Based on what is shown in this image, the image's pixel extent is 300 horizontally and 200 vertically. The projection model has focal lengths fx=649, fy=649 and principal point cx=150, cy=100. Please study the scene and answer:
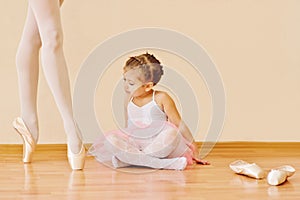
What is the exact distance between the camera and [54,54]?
2.24m

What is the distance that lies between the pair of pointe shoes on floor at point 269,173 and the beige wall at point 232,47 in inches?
27.3

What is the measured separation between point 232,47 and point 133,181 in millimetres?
1072

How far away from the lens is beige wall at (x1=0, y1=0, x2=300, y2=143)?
285 centimetres

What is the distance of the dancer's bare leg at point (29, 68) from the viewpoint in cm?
238

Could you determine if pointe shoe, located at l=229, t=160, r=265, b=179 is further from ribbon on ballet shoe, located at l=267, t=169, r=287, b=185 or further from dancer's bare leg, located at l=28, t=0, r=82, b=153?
dancer's bare leg, located at l=28, t=0, r=82, b=153

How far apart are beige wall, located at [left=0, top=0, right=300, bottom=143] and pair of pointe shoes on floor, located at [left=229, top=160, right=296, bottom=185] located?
27.3 inches

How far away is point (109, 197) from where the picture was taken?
1860 millimetres

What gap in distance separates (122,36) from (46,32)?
0.69m

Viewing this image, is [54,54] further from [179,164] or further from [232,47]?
[232,47]

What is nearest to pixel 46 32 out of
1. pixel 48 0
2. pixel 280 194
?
pixel 48 0

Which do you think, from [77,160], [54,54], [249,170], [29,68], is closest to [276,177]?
[249,170]

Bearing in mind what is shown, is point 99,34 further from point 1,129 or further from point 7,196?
point 7,196

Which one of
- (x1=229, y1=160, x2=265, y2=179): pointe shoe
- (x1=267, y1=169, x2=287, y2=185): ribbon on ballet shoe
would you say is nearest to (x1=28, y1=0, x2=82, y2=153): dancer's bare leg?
(x1=229, y1=160, x2=265, y2=179): pointe shoe

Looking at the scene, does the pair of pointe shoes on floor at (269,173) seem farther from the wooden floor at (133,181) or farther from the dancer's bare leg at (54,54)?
the dancer's bare leg at (54,54)
